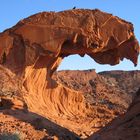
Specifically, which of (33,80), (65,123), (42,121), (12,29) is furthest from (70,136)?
(12,29)

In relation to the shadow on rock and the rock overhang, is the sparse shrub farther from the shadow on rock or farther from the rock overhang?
the rock overhang

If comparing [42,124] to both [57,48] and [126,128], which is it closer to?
[57,48]

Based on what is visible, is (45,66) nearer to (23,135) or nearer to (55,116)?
(55,116)

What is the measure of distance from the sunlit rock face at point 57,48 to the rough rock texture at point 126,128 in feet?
22.3

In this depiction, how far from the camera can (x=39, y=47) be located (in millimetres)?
19938

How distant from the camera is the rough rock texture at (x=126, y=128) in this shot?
388 inches

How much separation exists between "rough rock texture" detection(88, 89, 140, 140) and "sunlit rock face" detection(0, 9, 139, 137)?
6.81 metres

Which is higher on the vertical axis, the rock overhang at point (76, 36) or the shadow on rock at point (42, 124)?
the rock overhang at point (76, 36)

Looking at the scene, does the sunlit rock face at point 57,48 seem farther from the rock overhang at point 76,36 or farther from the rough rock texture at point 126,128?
the rough rock texture at point 126,128

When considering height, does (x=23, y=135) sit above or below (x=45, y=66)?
below

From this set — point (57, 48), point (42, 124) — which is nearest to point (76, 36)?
point (57, 48)

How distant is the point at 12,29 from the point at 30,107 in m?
3.81

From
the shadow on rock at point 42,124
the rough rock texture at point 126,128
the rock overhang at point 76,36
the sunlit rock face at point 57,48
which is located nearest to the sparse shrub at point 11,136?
the shadow on rock at point 42,124

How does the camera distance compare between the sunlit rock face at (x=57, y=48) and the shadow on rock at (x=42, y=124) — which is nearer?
the shadow on rock at (x=42, y=124)
